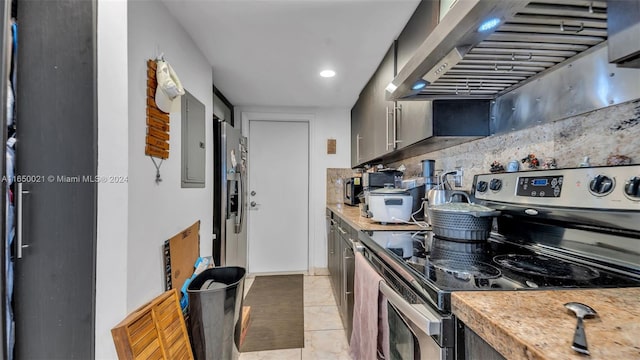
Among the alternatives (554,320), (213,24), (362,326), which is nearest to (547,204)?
(554,320)

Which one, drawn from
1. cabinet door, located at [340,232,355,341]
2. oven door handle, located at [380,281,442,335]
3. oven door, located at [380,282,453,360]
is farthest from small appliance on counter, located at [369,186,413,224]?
oven door handle, located at [380,281,442,335]

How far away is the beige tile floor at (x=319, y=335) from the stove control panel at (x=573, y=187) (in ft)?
4.83

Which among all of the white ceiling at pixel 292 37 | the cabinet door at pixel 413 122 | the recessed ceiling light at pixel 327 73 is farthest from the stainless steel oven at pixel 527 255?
the recessed ceiling light at pixel 327 73

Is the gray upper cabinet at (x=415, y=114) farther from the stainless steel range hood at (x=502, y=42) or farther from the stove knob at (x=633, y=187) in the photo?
the stove knob at (x=633, y=187)

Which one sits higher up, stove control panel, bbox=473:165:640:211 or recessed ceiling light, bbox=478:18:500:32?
recessed ceiling light, bbox=478:18:500:32

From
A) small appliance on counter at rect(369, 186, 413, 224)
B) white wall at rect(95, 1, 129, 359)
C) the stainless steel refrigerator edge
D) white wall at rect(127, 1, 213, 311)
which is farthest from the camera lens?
the stainless steel refrigerator edge

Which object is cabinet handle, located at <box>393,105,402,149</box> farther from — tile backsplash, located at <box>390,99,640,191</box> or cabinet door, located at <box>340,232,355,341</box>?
cabinet door, located at <box>340,232,355,341</box>

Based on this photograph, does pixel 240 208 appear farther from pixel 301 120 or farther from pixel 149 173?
pixel 149 173

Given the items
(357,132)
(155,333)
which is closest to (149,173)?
(155,333)

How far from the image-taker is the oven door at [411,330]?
620 mm

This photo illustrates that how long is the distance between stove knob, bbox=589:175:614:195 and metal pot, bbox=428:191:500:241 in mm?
301

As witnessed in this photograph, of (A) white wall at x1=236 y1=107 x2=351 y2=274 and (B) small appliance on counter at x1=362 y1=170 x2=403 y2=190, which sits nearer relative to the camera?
(B) small appliance on counter at x1=362 y1=170 x2=403 y2=190

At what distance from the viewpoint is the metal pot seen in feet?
3.52

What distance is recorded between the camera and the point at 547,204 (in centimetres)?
96
